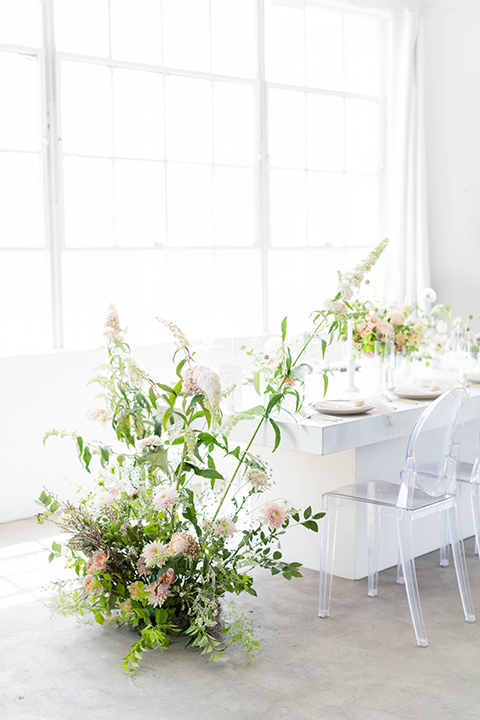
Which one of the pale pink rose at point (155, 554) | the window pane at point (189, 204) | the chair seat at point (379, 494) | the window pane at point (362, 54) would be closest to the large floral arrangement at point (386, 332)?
the chair seat at point (379, 494)

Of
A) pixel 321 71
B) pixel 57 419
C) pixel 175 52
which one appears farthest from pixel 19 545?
pixel 321 71

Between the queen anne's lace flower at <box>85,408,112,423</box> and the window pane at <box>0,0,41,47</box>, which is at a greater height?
the window pane at <box>0,0,41,47</box>

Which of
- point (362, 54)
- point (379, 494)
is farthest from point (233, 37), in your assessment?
point (379, 494)

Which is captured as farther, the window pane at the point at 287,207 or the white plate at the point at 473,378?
the window pane at the point at 287,207

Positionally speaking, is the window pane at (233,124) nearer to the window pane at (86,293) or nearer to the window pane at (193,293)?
the window pane at (193,293)

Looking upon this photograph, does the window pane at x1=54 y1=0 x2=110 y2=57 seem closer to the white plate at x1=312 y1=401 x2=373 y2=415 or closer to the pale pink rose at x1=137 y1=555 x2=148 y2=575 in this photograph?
the white plate at x1=312 y1=401 x2=373 y2=415

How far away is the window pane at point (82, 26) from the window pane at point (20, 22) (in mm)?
131

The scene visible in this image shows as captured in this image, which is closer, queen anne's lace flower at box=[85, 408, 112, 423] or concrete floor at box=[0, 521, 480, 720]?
concrete floor at box=[0, 521, 480, 720]

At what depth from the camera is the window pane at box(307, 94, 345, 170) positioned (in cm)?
621

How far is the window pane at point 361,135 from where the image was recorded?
6.47m

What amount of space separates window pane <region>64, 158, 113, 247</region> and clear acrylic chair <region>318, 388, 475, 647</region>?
2332mm

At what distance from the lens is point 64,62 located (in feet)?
16.0

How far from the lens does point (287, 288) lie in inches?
245

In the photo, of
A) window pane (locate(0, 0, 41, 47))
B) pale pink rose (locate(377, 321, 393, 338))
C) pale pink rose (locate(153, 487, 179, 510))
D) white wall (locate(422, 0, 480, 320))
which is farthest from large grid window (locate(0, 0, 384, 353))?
pale pink rose (locate(153, 487, 179, 510))
